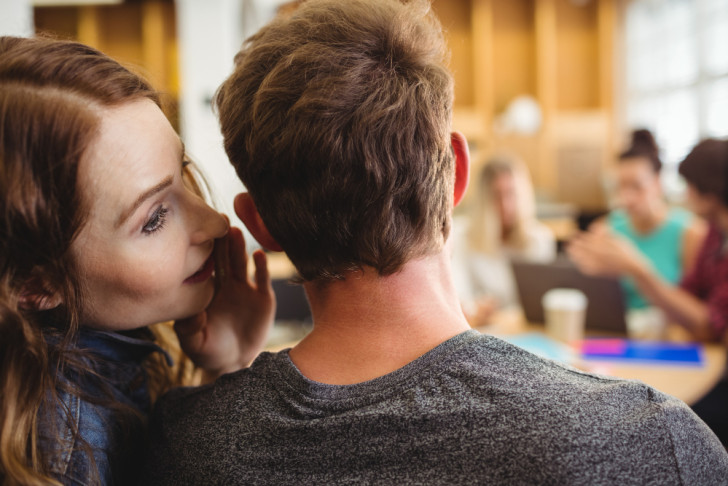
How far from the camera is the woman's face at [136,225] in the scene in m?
0.72

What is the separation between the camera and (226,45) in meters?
4.04

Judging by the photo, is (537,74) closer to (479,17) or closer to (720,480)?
(479,17)

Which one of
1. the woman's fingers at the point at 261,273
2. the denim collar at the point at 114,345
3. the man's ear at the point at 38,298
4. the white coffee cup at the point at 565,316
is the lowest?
the white coffee cup at the point at 565,316

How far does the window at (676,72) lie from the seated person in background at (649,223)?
315cm

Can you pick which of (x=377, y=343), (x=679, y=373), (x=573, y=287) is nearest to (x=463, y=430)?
(x=377, y=343)

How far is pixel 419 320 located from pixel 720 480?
393 mm

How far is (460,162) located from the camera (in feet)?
2.72

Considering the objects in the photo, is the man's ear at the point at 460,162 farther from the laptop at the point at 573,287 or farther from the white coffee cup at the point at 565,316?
the laptop at the point at 573,287

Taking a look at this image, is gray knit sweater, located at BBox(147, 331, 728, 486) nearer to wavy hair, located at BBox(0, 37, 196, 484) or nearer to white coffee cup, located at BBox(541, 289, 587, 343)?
wavy hair, located at BBox(0, 37, 196, 484)

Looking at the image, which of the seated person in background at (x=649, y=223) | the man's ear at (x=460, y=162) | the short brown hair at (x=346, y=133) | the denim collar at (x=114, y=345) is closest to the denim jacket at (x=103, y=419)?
the denim collar at (x=114, y=345)

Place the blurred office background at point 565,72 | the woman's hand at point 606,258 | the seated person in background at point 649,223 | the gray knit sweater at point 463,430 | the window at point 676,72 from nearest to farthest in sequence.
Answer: the gray knit sweater at point 463,430, the woman's hand at point 606,258, the seated person in background at point 649,223, the window at point 676,72, the blurred office background at point 565,72

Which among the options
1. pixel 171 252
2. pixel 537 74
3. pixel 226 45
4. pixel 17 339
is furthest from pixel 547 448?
pixel 537 74

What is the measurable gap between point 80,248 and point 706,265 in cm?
253

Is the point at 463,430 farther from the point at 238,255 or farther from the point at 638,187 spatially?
the point at 638,187
